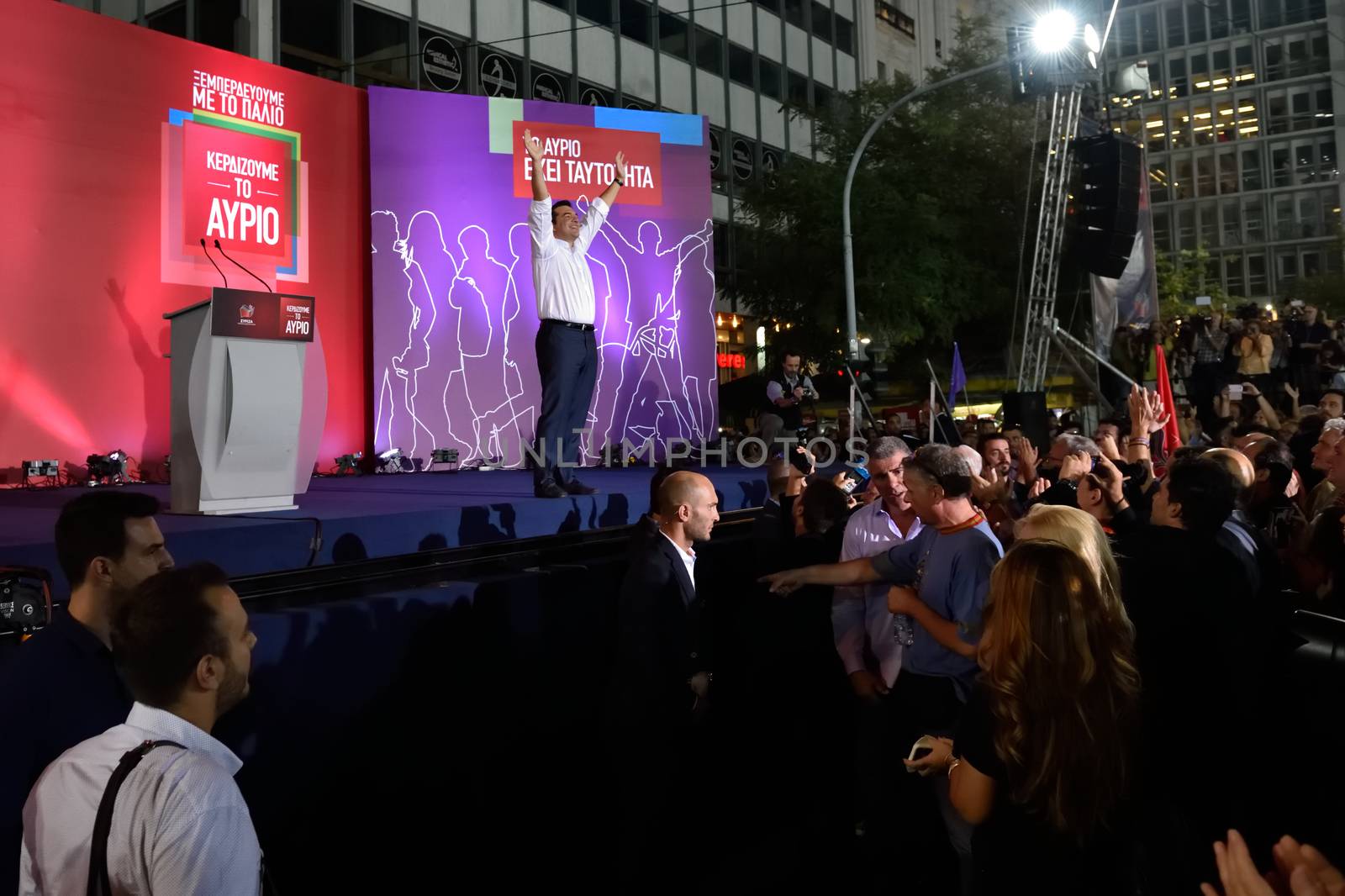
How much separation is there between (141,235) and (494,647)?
7.82 m

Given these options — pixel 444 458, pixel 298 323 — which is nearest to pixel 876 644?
pixel 298 323

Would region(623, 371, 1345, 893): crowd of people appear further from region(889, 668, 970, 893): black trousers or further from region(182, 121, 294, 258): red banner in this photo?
region(182, 121, 294, 258): red banner

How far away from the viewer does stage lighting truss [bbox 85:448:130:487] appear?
9.32m

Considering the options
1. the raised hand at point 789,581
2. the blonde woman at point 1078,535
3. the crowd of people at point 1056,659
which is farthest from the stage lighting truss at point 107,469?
the blonde woman at point 1078,535

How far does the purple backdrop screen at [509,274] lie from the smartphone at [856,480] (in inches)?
210

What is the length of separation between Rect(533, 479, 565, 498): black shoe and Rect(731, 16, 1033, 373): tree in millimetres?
15294

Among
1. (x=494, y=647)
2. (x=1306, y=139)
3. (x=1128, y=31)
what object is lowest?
(x=494, y=647)

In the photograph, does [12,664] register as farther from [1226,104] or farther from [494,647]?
[1226,104]

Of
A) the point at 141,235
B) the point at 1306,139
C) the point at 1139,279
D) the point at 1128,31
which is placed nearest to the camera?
the point at 141,235

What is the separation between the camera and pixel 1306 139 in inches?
2453

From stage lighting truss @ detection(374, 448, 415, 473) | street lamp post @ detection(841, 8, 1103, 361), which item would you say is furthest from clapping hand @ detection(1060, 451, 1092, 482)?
stage lighting truss @ detection(374, 448, 415, 473)

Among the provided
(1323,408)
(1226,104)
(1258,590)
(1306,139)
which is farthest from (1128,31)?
(1258,590)

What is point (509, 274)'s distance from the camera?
12609mm

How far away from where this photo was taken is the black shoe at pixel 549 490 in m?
6.31
